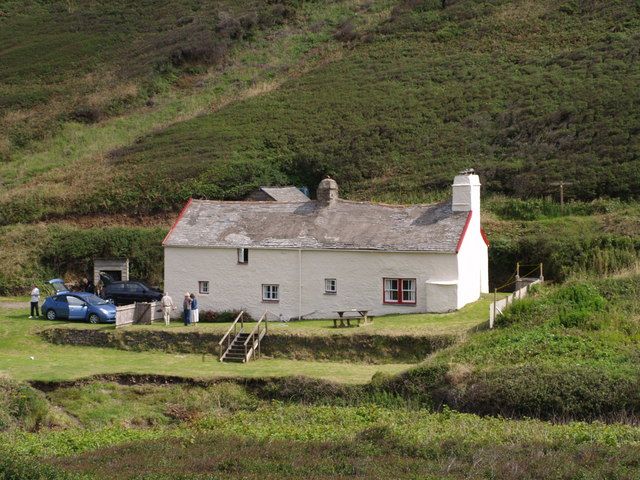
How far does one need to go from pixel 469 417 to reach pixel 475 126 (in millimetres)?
43697

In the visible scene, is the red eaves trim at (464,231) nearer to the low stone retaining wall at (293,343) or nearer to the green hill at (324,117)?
the low stone retaining wall at (293,343)

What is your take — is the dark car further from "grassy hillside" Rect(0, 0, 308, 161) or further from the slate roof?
"grassy hillside" Rect(0, 0, 308, 161)

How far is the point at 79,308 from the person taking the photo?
38719mm

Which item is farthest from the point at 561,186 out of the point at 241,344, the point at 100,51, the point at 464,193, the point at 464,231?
the point at 100,51

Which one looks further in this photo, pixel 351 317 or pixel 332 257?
pixel 332 257

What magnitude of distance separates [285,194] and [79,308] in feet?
56.5

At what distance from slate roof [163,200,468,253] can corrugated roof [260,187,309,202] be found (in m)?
10.3

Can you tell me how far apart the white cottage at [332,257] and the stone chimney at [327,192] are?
5 centimetres

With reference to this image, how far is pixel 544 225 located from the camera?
4675 cm

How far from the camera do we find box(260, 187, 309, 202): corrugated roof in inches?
2042

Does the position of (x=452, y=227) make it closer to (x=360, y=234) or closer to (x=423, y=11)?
(x=360, y=234)

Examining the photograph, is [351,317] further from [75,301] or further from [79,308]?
[75,301]

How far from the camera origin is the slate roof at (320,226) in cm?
3694

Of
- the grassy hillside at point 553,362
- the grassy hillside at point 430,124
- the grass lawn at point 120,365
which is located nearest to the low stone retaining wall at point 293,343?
the grass lawn at point 120,365
